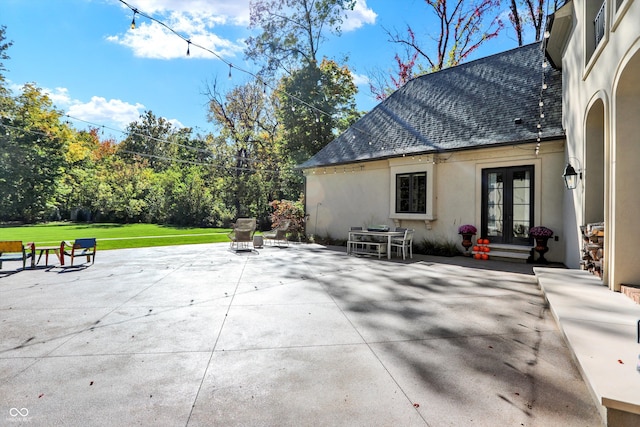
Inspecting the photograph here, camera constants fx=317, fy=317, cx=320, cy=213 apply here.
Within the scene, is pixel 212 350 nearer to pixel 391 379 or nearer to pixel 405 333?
pixel 391 379

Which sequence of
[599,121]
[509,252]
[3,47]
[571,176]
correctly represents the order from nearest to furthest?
[599,121], [571,176], [509,252], [3,47]

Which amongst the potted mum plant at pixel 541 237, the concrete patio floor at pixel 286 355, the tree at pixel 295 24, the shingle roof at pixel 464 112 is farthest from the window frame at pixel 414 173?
the tree at pixel 295 24

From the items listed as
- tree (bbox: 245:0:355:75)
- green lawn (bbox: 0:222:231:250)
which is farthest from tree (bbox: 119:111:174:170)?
tree (bbox: 245:0:355:75)

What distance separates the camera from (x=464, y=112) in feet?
34.6

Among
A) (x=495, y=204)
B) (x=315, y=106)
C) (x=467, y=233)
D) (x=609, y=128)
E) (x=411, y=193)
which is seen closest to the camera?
(x=609, y=128)

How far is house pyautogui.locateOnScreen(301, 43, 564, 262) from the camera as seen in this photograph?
8.32 metres

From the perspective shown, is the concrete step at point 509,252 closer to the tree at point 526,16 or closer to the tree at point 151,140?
the tree at point 526,16

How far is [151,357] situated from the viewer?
2.94 meters

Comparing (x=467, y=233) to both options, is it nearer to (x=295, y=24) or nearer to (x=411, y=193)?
(x=411, y=193)

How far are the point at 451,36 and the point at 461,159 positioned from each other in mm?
13464

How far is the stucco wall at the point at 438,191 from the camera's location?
8.04 m

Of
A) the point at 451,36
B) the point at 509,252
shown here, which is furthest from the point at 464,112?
the point at 451,36

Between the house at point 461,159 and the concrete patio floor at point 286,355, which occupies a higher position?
the house at point 461,159

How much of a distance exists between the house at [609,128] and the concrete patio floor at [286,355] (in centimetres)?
139
